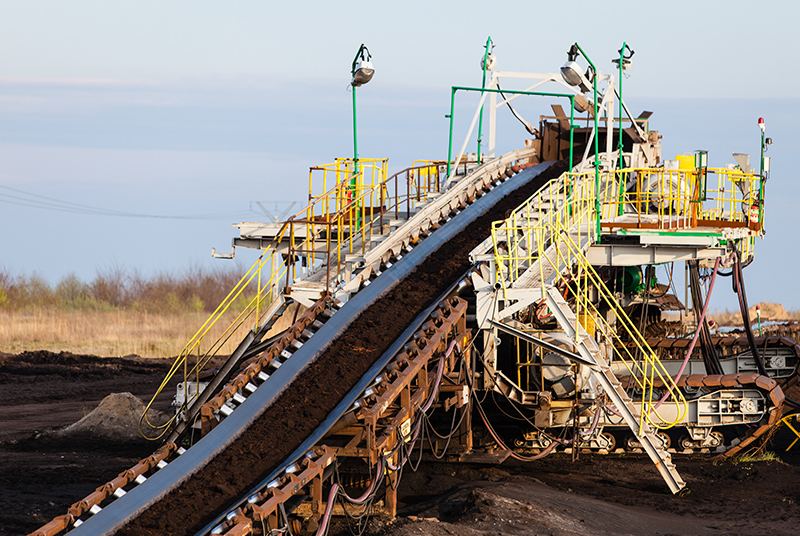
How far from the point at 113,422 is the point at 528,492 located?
30.8 ft

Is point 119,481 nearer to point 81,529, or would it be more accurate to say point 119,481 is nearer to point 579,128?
point 81,529

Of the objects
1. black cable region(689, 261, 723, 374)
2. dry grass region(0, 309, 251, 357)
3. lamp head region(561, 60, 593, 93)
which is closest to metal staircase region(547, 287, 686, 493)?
black cable region(689, 261, 723, 374)

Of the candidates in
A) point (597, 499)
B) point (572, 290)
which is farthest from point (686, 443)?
point (572, 290)

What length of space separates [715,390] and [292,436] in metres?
8.66

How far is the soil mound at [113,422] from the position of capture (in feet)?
64.5

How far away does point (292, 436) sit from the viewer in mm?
12438

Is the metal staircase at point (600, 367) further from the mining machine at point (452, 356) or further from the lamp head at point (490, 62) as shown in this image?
the lamp head at point (490, 62)

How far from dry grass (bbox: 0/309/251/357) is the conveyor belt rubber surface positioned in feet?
63.4

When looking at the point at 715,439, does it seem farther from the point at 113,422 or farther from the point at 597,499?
the point at 113,422


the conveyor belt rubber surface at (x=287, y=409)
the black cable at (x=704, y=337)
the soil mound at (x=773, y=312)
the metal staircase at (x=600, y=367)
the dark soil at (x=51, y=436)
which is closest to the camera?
the conveyor belt rubber surface at (x=287, y=409)

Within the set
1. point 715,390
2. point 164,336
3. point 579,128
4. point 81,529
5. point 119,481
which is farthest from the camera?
point 164,336

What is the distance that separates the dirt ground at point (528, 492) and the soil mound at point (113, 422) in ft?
0.66

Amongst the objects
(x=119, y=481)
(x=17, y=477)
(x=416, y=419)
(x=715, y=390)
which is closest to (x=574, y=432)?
(x=715, y=390)

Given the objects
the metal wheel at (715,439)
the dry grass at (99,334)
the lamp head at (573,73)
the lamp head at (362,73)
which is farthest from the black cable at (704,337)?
the dry grass at (99,334)
